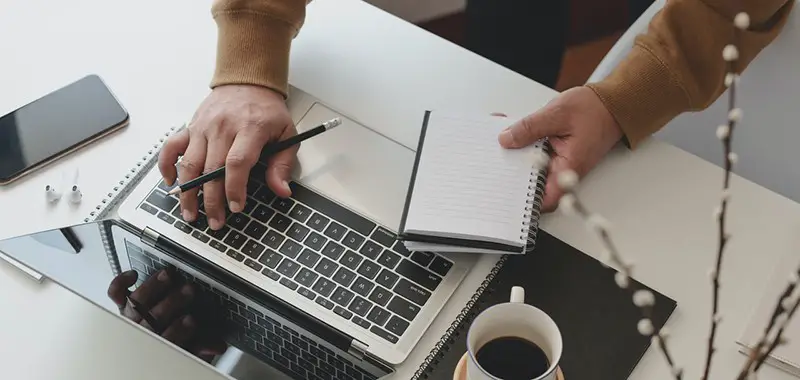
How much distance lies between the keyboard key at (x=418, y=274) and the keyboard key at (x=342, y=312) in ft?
0.23

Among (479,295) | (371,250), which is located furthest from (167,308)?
(479,295)

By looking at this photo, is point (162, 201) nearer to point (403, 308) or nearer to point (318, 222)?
point (318, 222)

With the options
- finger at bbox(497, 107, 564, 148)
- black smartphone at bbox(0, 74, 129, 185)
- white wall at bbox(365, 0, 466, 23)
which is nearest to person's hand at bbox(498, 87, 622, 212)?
finger at bbox(497, 107, 564, 148)

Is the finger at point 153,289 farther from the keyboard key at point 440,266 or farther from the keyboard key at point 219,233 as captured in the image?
the keyboard key at point 440,266

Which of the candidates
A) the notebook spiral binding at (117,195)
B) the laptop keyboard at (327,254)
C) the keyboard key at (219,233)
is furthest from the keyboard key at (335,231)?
the notebook spiral binding at (117,195)

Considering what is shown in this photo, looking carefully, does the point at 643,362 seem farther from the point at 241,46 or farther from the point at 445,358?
the point at 241,46

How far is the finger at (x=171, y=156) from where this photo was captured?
994mm

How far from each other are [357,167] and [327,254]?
0.40 feet

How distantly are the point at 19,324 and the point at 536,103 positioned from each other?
2.00 feet

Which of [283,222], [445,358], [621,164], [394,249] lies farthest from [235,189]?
[621,164]

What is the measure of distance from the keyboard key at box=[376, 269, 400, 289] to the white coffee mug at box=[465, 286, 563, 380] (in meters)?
0.15

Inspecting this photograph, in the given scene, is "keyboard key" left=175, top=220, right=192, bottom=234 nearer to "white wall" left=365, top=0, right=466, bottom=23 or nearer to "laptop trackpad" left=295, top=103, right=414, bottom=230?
"laptop trackpad" left=295, top=103, right=414, bottom=230

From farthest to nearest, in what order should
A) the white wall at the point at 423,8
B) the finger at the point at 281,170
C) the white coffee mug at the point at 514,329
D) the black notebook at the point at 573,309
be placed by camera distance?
the white wall at the point at 423,8 < the finger at the point at 281,170 < the black notebook at the point at 573,309 < the white coffee mug at the point at 514,329

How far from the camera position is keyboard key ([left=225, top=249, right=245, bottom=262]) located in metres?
0.94
